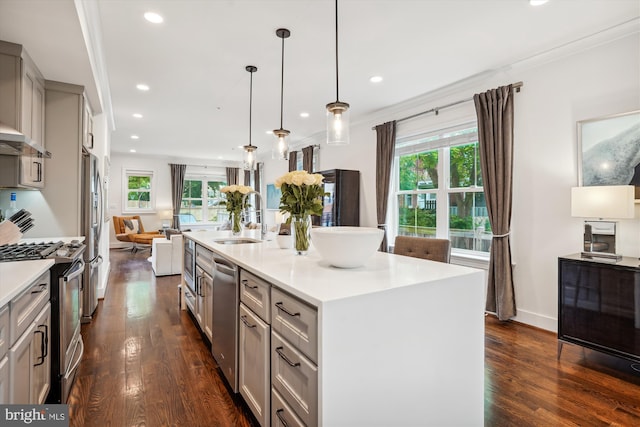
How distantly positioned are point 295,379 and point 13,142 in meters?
2.26

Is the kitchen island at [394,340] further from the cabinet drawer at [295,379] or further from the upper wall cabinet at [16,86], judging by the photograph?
the upper wall cabinet at [16,86]

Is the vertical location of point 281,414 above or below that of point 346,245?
below

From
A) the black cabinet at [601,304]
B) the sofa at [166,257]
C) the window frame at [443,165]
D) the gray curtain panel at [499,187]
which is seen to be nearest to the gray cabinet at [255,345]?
the black cabinet at [601,304]

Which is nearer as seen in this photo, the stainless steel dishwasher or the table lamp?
the stainless steel dishwasher

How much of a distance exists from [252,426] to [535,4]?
338 cm

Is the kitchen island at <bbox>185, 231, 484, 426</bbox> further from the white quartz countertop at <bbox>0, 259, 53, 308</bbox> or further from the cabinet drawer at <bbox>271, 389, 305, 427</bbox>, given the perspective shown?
the white quartz countertop at <bbox>0, 259, 53, 308</bbox>

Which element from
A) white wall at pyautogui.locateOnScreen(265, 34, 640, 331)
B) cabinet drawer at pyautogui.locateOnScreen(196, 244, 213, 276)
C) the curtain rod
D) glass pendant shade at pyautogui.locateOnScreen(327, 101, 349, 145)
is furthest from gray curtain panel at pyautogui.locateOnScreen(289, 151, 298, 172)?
glass pendant shade at pyautogui.locateOnScreen(327, 101, 349, 145)

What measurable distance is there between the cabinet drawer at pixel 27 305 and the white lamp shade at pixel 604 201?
3.59m

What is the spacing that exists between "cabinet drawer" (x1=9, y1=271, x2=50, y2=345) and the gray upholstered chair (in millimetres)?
2238

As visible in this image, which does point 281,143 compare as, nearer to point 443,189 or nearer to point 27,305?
point 27,305

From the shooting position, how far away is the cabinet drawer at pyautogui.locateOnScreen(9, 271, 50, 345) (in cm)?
137

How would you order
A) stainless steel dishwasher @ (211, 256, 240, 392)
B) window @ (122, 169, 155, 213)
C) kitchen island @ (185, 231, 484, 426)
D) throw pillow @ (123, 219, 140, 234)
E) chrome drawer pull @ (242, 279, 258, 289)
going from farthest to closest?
window @ (122, 169, 155, 213) < throw pillow @ (123, 219, 140, 234) < stainless steel dishwasher @ (211, 256, 240, 392) < chrome drawer pull @ (242, 279, 258, 289) < kitchen island @ (185, 231, 484, 426)

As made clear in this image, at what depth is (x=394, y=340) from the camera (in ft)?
4.22

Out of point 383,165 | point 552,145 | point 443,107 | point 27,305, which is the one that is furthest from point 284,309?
point 383,165
